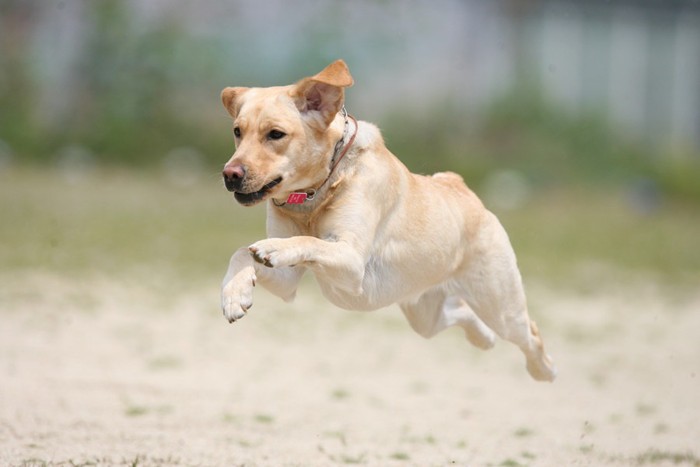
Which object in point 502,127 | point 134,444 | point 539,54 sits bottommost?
point 502,127

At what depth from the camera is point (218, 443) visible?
6.25 metres

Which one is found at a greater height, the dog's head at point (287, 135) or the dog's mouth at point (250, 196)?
the dog's head at point (287, 135)

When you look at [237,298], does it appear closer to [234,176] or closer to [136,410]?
[234,176]

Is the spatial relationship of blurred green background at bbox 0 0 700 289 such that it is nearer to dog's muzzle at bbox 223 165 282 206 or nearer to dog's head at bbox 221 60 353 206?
dog's head at bbox 221 60 353 206

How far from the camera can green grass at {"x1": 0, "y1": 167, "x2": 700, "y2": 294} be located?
12.6m

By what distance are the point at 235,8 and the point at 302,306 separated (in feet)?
31.2

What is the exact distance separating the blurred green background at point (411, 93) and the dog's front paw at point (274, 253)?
480 inches

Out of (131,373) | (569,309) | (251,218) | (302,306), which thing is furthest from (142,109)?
(131,373)

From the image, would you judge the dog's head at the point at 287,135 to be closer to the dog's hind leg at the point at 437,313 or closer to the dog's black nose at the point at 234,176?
the dog's black nose at the point at 234,176

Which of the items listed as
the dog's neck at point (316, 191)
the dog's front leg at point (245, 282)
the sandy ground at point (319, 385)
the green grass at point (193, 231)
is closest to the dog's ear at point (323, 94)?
the dog's neck at point (316, 191)

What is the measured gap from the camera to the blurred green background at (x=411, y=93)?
Answer: 1898 centimetres

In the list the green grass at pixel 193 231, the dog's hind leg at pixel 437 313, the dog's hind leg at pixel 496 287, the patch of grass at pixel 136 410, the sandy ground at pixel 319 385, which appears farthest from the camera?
the green grass at pixel 193 231

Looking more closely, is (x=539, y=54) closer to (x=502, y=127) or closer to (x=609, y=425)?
(x=502, y=127)

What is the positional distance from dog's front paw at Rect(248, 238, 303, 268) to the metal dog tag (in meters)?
0.45
